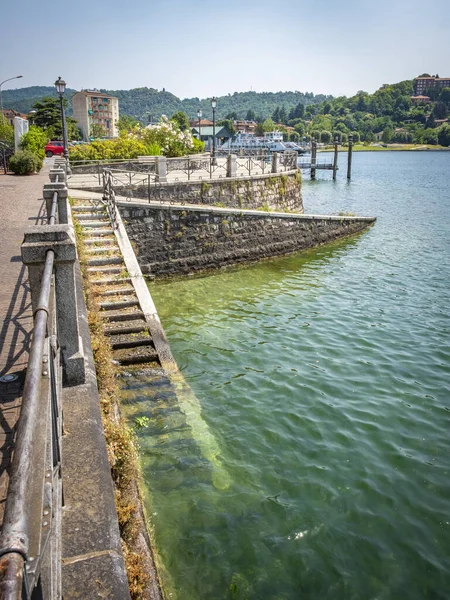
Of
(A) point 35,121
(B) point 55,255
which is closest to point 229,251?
(B) point 55,255

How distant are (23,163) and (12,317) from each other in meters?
19.9

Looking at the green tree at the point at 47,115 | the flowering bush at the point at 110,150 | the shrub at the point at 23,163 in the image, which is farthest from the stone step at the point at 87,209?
the green tree at the point at 47,115

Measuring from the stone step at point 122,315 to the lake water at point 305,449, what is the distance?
4.05 ft

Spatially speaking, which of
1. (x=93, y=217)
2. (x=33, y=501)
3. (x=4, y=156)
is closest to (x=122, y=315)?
(x=93, y=217)

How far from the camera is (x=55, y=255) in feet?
14.6

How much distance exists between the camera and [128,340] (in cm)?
1012

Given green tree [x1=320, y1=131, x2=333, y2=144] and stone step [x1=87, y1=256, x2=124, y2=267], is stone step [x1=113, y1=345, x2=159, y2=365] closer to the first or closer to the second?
stone step [x1=87, y1=256, x2=124, y2=267]

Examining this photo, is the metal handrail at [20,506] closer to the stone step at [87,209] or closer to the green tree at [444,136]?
the stone step at [87,209]

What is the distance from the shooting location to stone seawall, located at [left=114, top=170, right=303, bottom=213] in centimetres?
1945

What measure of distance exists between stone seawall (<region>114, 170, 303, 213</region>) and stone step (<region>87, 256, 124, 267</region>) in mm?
4968

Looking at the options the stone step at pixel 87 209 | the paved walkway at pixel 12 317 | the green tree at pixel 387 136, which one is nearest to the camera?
the paved walkway at pixel 12 317

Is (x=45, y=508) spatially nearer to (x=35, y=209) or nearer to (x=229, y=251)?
(x=35, y=209)

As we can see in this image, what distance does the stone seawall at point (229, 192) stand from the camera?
19.5 metres

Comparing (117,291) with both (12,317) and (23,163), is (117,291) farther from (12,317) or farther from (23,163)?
(23,163)
